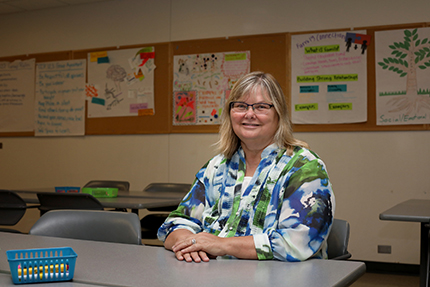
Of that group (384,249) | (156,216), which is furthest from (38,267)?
(384,249)

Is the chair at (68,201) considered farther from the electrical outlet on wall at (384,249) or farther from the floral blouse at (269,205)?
the electrical outlet on wall at (384,249)

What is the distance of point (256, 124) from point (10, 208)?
7.47ft

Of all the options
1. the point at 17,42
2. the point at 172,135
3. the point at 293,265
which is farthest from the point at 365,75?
the point at 17,42

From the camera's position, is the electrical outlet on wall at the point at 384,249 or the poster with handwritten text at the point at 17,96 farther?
the poster with handwritten text at the point at 17,96

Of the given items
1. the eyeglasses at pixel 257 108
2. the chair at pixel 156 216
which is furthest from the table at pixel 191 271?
the chair at pixel 156 216

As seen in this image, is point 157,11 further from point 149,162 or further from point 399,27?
point 399,27

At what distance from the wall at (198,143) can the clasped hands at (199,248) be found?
323 cm

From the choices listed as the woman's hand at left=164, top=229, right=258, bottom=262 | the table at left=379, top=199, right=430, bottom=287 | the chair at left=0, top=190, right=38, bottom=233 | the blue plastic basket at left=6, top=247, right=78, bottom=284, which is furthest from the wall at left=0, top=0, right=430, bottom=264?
Result: the blue plastic basket at left=6, top=247, right=78, bottom=284

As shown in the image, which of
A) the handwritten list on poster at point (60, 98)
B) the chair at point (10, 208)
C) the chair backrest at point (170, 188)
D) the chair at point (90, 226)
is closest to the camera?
the chair at point (90, 226)

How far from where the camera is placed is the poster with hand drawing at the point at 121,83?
512 centimetres

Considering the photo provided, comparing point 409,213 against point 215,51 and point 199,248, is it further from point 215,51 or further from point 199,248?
point 215,51

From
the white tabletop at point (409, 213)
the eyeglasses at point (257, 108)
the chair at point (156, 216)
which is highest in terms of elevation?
the eyeglasses at point (257, 108)

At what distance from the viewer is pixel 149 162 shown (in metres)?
5.17

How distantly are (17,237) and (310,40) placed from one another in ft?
11.7
